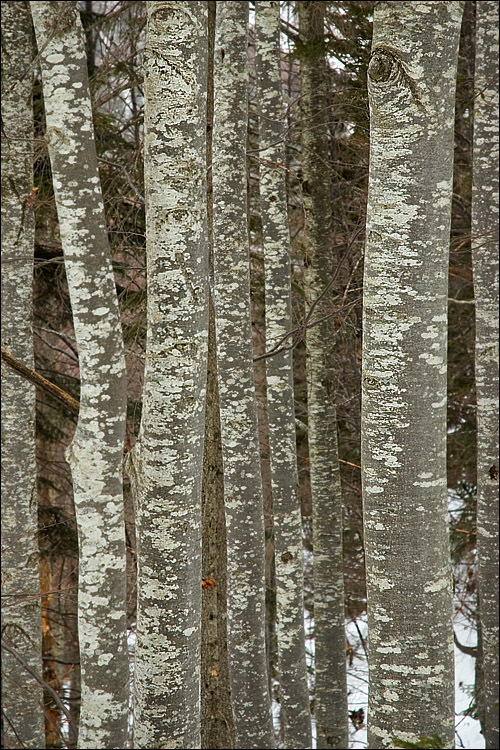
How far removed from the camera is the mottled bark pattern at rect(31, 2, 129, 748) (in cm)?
305

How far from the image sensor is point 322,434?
6.61 m

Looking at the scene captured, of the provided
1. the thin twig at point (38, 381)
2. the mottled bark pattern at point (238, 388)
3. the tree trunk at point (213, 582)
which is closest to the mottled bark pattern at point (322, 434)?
the tree trunk at point (213, 582)

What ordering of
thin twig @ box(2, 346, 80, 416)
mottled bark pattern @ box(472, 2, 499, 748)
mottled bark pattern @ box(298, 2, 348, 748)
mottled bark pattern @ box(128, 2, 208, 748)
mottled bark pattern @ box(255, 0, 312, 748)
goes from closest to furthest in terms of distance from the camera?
1. mottled bark pattern @ box(128, 2, 208, 748)
2. thin twig @ box(2, 346, 80, 416)
3. mottled bark pattern @ box(472, 2, 499, 748)
4. mottled bark pattern @ box(255, 0, 312, 748)
5. mottled bark pattern @ box(298, 2, 348, 748)

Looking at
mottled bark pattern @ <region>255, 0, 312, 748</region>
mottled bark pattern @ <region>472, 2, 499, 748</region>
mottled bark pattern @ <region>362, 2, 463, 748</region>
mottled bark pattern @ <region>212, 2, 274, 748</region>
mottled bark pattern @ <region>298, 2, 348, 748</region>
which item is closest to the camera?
mottled bark pattern @ <region>362, 2, 463, 748</region>

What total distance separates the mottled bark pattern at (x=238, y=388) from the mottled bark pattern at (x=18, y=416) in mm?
1739

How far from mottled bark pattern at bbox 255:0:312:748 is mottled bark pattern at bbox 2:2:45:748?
78.0 inches

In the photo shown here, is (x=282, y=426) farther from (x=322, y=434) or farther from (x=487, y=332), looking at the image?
(x=487, y=332)

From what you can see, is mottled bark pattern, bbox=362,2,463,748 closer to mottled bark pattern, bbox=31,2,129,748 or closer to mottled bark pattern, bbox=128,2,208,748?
mottled bark pattern, bbox=128,2,208,748

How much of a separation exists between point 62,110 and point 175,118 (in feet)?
1.75

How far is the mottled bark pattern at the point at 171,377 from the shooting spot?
2.96 metres

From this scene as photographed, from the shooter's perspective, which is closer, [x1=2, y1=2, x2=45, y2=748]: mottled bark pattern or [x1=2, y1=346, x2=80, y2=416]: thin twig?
[x1=2, y1=346, x2=80, y2=416]: thin twig

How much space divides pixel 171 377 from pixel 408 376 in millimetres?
1053

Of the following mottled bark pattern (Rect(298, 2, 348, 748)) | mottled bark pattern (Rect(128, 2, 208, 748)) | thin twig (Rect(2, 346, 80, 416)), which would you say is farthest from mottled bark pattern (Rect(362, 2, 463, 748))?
mottled bark pattern (Rect(298, 2, 348, 748))

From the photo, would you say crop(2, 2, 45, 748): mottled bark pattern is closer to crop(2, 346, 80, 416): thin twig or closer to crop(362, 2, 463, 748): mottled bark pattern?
crop(2, 346, 80, 416): thin twig
